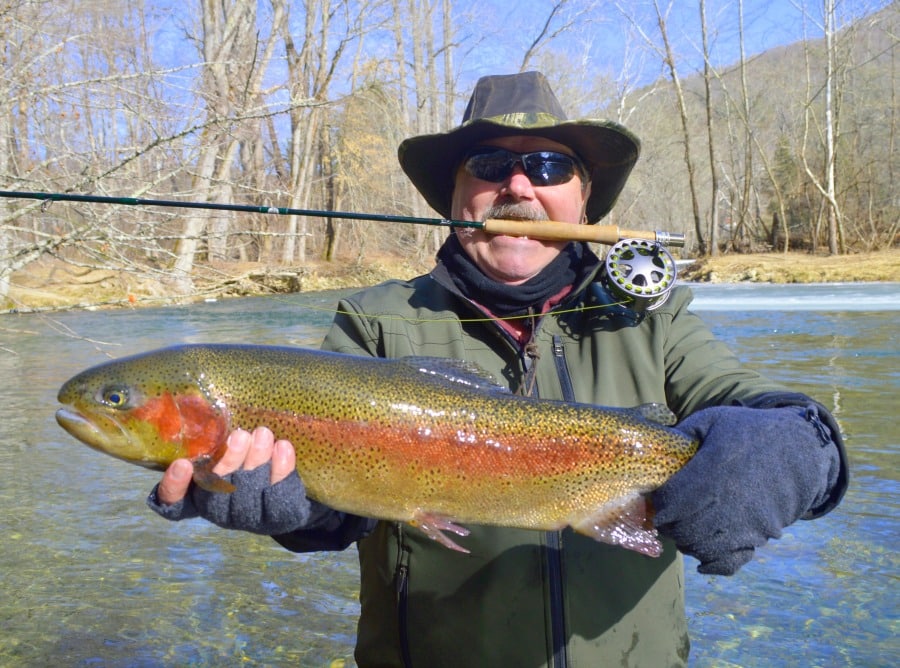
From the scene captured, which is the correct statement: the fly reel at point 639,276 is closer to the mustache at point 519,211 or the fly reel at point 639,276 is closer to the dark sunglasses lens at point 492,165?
the mustache at point 519,211

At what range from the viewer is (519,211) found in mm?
2973

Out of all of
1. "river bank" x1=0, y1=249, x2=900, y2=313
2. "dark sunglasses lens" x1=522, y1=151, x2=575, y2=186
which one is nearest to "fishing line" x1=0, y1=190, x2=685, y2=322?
"dark sunglasses lens" x1=522, y1=151, x2=575, y2=186

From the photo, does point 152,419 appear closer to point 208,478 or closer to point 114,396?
point 114,396

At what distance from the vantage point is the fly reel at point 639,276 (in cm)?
266

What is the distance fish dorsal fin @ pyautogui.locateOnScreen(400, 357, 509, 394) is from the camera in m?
2.38

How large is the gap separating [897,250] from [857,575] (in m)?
25.1

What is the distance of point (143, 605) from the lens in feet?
13.9

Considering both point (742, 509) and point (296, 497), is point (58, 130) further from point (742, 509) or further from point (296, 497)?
point (742, 509)

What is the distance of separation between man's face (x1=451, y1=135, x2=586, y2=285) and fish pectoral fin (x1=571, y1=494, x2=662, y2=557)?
963 mm

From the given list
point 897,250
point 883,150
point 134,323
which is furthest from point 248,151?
point 883,150

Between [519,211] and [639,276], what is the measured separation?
1.80 ft

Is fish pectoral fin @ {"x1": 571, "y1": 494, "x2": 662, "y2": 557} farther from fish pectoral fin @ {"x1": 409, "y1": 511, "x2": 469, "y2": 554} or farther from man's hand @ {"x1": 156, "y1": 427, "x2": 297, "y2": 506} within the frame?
man's hand @ {"x1": 156, "y1": 427, "x2": 297, "y2": 506}

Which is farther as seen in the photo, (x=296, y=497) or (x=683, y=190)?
(x=683, y=190)

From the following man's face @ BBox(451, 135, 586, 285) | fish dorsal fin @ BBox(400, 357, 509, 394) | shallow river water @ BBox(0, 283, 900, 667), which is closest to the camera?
fish dorsal fin @ BBox(400, 357, 509, 394)
